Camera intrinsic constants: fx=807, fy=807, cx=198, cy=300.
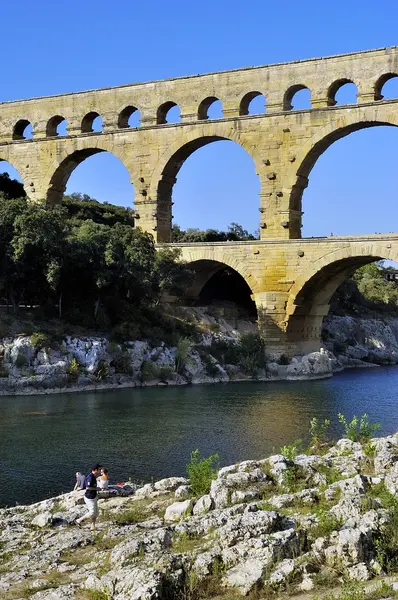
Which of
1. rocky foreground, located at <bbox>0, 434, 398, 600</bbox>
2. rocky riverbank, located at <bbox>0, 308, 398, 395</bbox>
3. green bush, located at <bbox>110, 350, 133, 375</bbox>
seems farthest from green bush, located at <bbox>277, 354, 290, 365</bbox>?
rocky foreground, located at <bbox>0, 434, 398, 600</bbox>

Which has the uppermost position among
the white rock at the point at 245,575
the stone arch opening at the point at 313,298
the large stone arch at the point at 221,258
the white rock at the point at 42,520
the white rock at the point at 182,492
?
the large stone arch at the point at 221,258

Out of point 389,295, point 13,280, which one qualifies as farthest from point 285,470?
point 389,295

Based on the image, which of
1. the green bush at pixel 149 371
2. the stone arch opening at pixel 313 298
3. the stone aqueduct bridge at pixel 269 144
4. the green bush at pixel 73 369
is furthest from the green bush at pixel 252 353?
the green bush at pixel 73 369

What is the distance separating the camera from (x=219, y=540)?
28.9ft

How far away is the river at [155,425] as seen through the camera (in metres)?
16.6

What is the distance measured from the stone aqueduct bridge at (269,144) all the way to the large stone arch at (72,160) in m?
0.08

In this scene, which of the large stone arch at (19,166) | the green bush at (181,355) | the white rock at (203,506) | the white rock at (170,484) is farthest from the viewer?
the large stone arch at (19,166)

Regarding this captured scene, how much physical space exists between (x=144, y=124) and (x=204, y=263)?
7.18 metres

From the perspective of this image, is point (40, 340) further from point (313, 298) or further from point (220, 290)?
point (220, 290)

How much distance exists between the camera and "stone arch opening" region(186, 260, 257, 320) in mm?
39625

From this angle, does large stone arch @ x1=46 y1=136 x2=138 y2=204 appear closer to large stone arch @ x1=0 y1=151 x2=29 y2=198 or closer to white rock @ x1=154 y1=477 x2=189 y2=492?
large stone arch @ x1=0 y1=151 x2=29 y2=198

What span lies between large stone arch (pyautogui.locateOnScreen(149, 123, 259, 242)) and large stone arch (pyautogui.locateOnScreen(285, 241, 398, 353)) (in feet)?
24.2

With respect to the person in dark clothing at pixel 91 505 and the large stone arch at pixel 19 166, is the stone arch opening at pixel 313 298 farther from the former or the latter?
the person in dark clothing at pixel 91 505

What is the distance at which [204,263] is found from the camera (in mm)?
37938
